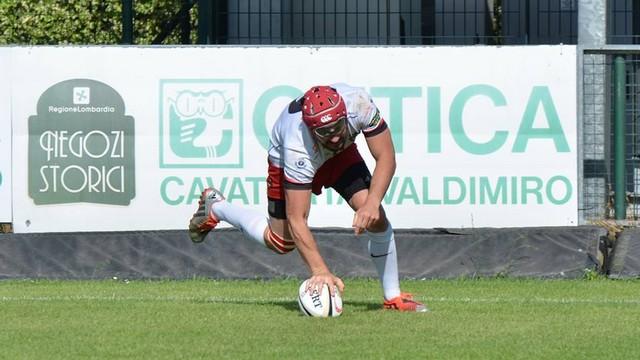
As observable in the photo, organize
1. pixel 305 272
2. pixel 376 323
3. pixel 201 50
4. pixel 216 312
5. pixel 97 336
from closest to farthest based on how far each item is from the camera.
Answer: pixel 97 336 < pixel 376 323 < pixel 216 312 < pixel 305 272 < pixel 201 50

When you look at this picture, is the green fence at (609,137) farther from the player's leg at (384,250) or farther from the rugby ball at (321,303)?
the rugby ball at (321,303)

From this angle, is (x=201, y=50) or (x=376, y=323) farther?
(x=201, y=50)

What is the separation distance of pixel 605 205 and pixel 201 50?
3.75m

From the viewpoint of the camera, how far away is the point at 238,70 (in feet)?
42.3

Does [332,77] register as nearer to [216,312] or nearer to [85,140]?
[85,140]

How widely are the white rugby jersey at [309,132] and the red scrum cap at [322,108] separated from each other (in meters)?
0.13

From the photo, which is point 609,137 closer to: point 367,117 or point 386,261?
point 386,261

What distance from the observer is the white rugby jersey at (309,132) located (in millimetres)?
8898

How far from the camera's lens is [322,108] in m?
8.69

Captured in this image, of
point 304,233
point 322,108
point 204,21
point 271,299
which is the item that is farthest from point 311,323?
point 204,21

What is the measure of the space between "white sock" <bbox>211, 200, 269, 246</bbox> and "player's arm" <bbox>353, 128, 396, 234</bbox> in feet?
Answer: 3.45

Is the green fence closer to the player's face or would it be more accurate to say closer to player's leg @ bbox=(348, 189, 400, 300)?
player's leg @ bbox=(348, 189, 400, 300)

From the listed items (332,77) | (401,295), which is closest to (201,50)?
(332,77)

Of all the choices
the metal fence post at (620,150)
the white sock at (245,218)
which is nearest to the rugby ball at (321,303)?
the white sock at (245,218)
